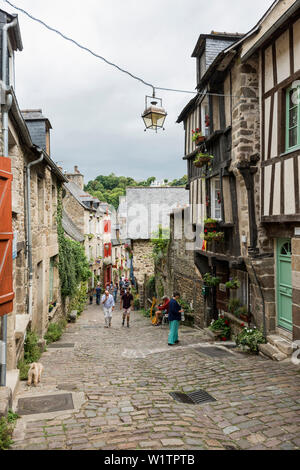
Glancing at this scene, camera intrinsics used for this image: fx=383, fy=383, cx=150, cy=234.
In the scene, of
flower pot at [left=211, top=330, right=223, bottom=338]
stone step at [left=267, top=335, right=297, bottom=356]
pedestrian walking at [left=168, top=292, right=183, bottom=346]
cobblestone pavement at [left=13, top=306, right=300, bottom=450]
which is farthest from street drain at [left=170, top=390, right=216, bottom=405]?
flower pot at [left=211, top=330, right=223, bottom=338]

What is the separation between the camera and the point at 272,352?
691 cm

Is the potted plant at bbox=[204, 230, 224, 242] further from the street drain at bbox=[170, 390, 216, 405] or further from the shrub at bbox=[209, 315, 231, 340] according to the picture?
the street drain at bbox=[170, 390, 216, 405]

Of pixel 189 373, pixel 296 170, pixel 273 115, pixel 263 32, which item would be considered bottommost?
pixel 189 373

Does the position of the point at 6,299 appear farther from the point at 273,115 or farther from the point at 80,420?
the point at 273,115

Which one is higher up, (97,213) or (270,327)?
(97,213)

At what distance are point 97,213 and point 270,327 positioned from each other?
76.8ft

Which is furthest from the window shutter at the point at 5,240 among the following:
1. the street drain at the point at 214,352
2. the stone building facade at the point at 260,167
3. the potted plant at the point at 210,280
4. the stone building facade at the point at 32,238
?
the potted plant at the point at 210,280

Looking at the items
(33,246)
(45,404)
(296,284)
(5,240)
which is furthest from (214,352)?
(5,240)

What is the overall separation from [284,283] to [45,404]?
470 centimetres

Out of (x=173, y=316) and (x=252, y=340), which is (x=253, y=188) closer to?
(x=252, y=340)

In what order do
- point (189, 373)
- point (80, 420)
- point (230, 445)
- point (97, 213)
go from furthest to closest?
1. point (97, 213)
2. point (189, 373)
3. point (80, 420)
4. point (230, 445)

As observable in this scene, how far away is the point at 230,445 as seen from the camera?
3941 mm

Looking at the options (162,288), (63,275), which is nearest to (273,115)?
(63,275)

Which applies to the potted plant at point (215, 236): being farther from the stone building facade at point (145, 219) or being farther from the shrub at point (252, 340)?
the stone building facade at point (145, 219)
